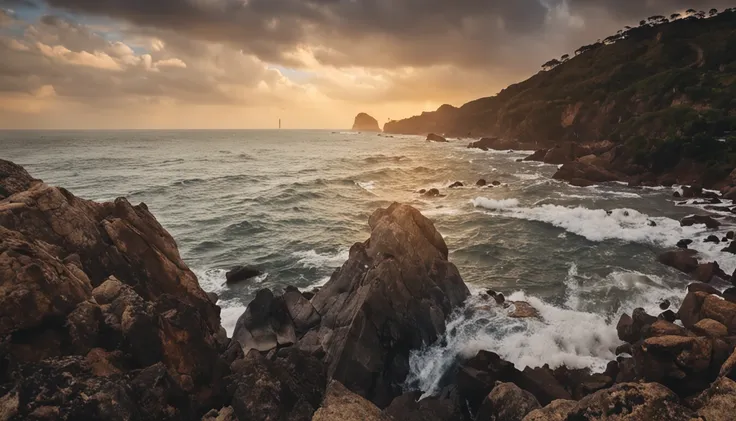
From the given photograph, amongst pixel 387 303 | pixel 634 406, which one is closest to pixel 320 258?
pixel 387 303

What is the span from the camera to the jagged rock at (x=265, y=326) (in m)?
22.9

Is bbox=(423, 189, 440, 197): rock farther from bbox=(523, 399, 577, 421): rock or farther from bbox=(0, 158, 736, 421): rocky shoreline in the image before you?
bbox=(523, 399, 577, 421): rock

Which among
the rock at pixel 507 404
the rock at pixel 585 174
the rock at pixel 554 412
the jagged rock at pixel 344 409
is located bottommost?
the rock at pixel 507 404

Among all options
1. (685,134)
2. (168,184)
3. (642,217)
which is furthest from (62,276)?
(685,134)

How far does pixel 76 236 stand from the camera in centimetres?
1884

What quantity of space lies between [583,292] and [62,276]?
3255 centimetres

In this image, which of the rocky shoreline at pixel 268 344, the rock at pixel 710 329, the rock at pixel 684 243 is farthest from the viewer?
the rock at pixel 684 243

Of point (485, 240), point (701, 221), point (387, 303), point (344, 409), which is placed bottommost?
point (485, 240)

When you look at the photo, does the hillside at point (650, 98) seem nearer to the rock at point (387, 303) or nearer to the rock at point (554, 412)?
the rock at point (387, 303)

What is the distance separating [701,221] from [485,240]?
75.1 ft

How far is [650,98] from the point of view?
103875mm

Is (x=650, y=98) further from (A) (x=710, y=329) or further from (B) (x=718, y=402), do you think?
(B) (x=718, y=402)

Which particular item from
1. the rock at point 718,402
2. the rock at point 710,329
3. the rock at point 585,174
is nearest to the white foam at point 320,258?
the rock at point 710,329

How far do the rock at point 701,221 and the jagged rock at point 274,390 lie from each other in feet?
147
